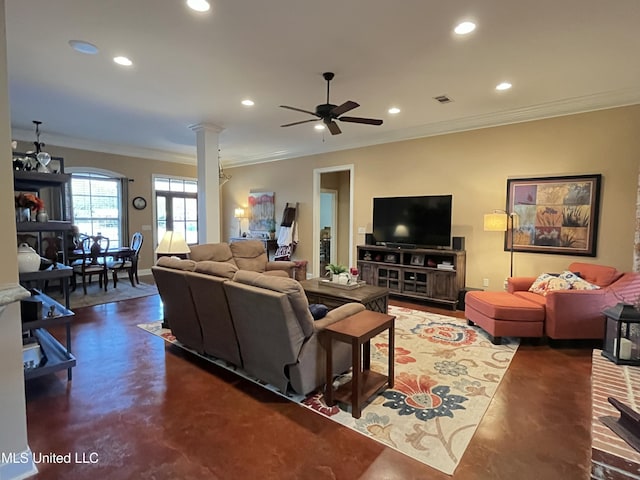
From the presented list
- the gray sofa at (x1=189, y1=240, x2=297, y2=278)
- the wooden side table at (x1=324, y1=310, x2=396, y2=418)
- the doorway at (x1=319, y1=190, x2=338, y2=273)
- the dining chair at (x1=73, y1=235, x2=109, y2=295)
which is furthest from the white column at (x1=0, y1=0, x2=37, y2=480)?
the doorway at (x1=319, y1=190, x2=338, y2=273)

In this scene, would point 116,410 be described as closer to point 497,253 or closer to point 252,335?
point 252,335

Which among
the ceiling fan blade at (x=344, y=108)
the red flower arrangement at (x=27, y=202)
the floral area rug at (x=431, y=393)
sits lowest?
the floral area rug at (x=431, y=393)

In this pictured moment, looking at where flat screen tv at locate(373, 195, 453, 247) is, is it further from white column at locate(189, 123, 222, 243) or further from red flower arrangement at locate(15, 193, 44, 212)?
red flower arrangement at locate(15, 193, 44, 212)

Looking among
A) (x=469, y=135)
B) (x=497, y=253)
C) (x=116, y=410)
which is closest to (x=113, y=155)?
(x=116, y=410)

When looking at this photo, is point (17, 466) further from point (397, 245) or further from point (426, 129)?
point (426, 129)

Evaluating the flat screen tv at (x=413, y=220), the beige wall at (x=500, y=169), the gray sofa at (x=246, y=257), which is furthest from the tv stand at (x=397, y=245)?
the gray sofa at (x=246, y=257)

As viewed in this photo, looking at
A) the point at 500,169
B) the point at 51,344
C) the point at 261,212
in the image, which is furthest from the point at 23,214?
the point at 261,212

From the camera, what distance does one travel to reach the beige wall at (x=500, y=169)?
4.14 metres

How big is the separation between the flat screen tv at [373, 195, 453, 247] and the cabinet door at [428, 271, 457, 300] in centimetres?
50

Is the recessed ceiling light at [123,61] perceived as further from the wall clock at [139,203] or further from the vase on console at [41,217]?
the wall clock at [139,203]

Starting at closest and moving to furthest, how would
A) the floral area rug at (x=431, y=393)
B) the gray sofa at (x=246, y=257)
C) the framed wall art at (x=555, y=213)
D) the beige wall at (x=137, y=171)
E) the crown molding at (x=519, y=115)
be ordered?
the floral area rug at (x=431, y=393)
the crown molding at (x=519, y=115)
the framed wall art at (x=555, y=213)
the gray sofa at (x=246, y=257)
the beige wall at (x=137, y=171)

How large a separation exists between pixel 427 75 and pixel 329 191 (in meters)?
4.74

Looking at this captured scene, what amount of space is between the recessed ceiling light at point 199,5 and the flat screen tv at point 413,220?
4143mm

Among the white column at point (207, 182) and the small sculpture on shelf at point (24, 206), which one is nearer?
the small sculpture on shelf at point (24, 206)
